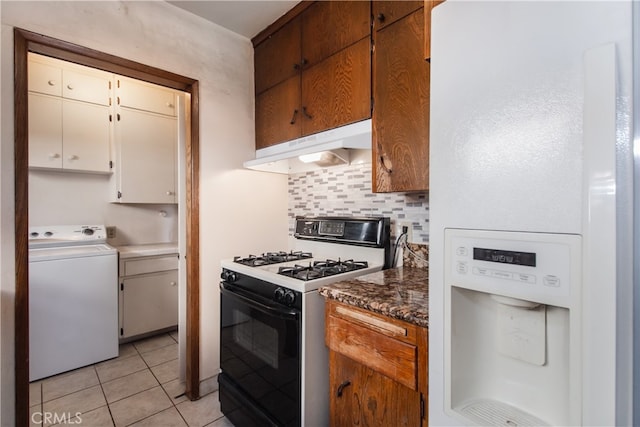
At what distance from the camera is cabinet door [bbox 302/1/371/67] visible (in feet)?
4.84

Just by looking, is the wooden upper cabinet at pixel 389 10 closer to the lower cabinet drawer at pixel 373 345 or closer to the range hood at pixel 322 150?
the range hood at pixel 322 150

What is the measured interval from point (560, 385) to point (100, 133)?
11.0 feet

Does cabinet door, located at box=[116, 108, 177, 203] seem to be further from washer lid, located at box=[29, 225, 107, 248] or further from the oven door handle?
the oven door handle

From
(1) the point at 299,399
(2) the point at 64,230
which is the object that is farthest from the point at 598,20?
(2) the point at 64,230

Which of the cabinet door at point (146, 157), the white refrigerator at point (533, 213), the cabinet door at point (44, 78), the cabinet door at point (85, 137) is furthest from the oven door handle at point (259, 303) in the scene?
the cabinet door at point (44, 78)

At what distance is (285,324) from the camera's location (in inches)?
51.9

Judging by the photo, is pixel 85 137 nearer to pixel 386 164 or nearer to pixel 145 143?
pixel 145 143

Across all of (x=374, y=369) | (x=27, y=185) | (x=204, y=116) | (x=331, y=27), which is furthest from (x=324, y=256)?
(x=27, y=185)

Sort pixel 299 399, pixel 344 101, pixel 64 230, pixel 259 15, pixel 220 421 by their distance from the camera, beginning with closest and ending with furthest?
pixel 299 399 < pixel 344 101 < pixel 220 421 < pixel 259 15 < pixel 64 230

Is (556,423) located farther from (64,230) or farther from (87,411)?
(64,230)

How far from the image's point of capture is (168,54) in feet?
5.93

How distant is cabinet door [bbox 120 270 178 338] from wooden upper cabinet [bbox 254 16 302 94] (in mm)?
1937

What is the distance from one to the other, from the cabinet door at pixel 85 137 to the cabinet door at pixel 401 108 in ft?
8.30

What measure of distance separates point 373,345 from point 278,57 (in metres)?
1.84
